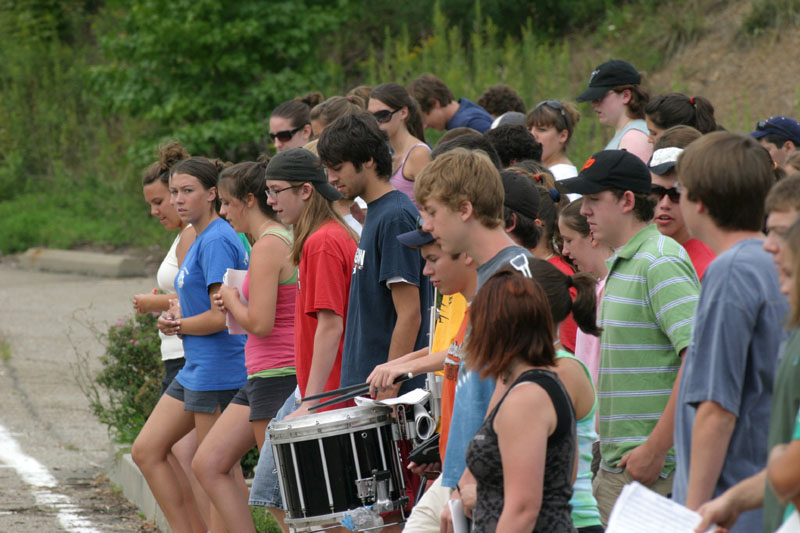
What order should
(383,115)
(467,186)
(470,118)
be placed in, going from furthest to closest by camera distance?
1. (470,118)
2. (383,115)
3. (467,186)

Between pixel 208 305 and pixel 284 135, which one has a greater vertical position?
pixel 284 135

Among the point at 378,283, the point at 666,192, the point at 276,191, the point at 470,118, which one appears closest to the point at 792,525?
the point at 666,192

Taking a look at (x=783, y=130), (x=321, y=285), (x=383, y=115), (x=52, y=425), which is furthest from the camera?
(x=52, y=425)

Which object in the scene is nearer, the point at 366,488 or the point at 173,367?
the point at 366,488

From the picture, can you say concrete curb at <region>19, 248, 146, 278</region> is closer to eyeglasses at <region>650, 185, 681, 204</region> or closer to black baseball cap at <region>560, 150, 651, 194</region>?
eyeglasses at <region>650, 185, 681, 204</region>

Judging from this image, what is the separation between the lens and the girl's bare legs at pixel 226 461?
212 inches

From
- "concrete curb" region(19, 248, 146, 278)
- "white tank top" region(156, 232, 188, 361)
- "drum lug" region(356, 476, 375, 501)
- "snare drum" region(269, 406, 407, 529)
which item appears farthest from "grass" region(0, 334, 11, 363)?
"drum lug" region(356, 476, 375, 501)

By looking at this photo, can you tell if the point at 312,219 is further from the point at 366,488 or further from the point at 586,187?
the point at 586,187

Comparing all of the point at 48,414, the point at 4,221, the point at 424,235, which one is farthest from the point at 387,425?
the point at 4,221

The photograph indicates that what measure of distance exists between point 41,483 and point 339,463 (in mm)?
4446

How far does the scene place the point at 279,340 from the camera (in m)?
5.36

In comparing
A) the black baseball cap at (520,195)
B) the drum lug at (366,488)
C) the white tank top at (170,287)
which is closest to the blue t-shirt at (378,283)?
the drum lug at (366,488)

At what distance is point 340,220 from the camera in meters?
5.05

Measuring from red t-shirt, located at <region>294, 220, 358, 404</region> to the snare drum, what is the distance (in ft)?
1.92
